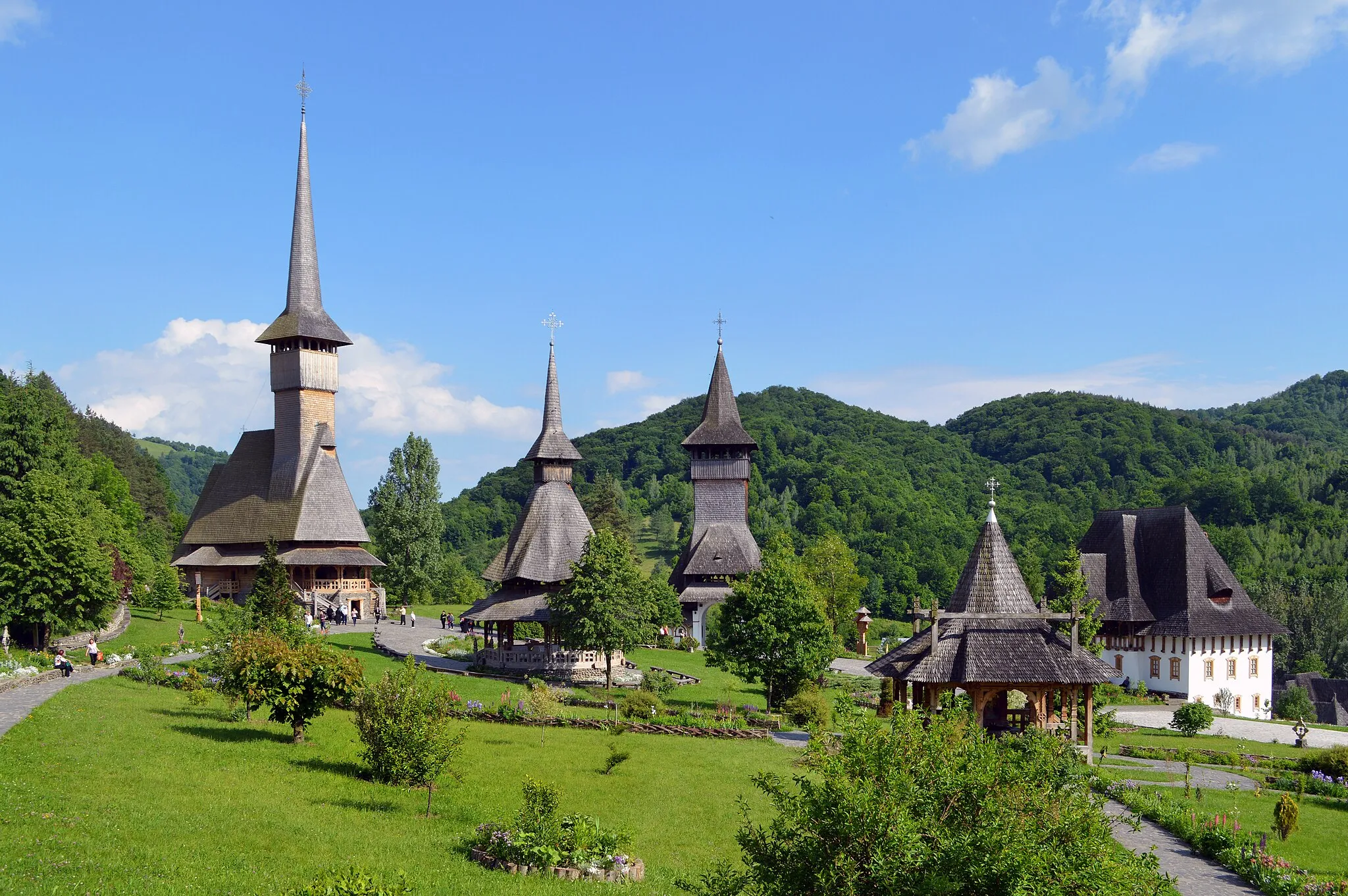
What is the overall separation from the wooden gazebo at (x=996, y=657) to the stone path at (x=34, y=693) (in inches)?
747

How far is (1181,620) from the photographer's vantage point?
159ft

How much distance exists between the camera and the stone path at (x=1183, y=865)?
55.5 ft

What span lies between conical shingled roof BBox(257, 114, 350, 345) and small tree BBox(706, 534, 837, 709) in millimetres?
32877

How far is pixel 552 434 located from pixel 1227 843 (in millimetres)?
31814

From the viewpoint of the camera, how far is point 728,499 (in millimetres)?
63938

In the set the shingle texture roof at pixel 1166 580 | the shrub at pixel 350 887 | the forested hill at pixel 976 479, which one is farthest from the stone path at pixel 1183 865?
the forested hill at pixel 976 479

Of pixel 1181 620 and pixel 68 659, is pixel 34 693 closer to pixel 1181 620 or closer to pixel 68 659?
pixel 68 659

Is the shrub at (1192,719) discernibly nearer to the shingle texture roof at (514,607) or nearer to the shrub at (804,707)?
the shrub at (804,707)

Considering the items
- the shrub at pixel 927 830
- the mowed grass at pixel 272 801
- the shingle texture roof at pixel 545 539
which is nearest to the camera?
the shrub at pixel 927 830

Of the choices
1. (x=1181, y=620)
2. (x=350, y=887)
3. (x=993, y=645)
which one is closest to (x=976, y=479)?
(x=1181, y=620)

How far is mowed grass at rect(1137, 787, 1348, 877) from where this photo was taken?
1891cm

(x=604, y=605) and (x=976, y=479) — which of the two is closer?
(x=604, y=605)

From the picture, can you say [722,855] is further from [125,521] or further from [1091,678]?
[125,521]

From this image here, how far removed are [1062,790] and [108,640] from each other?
123 feet
